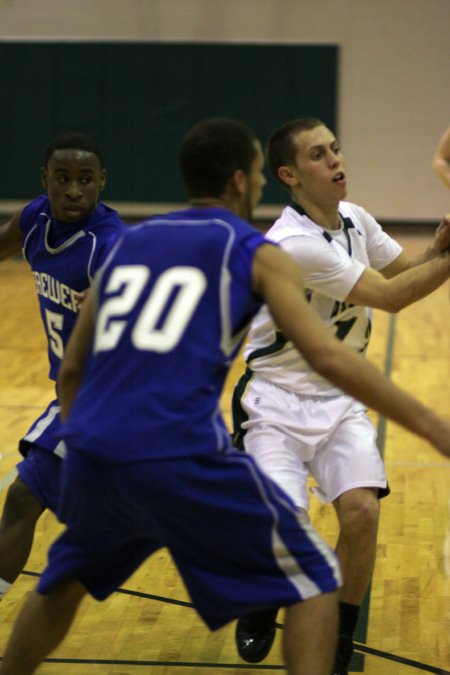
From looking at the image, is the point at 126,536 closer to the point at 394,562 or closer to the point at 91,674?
the point at 91,674

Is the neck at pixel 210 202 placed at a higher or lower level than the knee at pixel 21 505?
higher

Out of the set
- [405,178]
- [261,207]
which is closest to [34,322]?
[261,207]

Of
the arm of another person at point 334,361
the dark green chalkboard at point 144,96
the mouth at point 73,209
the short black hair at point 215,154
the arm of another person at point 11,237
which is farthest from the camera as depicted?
the dark green chalkboard at point 144,96

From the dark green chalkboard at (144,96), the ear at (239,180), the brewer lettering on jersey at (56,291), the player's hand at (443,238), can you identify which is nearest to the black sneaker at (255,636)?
the brewer lettering on jersey at (56,291)

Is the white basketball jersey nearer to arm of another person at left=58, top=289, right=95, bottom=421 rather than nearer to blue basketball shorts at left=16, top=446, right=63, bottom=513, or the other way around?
blue basketball shorts at left=16, top=446, right=63, bottom=513

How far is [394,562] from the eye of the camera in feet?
Result: 15.7

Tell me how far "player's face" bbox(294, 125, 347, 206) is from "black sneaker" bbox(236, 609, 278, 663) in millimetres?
1511

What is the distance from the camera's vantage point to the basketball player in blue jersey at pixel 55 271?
3.72 meters

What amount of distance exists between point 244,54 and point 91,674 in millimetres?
13840

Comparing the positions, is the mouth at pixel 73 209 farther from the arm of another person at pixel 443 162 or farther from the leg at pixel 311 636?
the arm of another person at pixel 443 162

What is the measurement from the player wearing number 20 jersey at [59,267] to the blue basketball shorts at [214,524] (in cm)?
113

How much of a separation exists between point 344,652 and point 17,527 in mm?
1215

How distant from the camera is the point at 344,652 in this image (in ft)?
11.8

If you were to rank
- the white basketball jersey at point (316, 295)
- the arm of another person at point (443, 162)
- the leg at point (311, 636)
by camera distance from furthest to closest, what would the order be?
the arm of another person at point (443, 162), the white basketball jersey at point (316, 295), the leg at point (311, 636)
